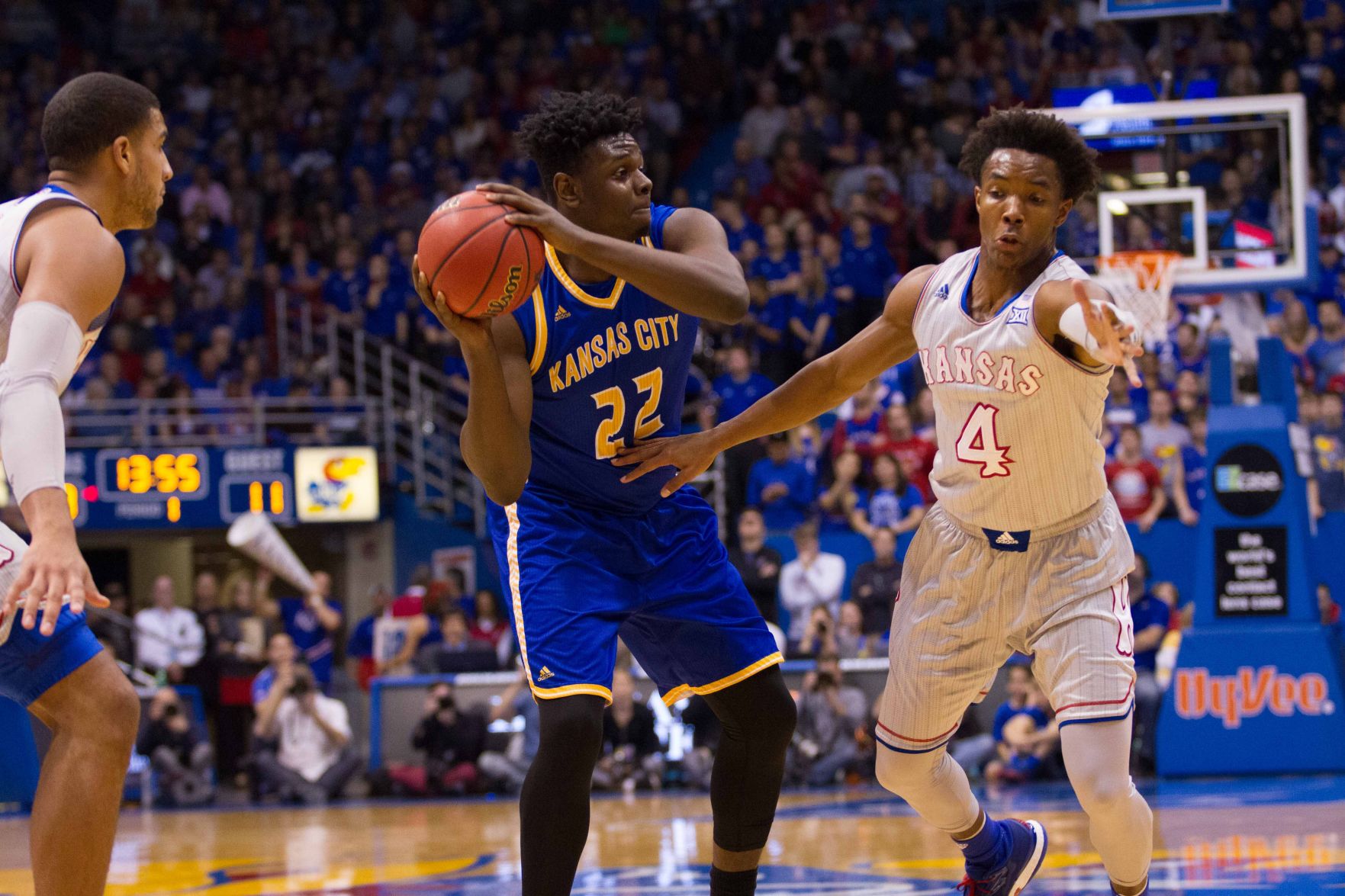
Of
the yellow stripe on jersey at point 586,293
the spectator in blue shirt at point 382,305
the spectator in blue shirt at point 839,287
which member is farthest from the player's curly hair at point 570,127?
the spectator in blue shirt at point 382,305

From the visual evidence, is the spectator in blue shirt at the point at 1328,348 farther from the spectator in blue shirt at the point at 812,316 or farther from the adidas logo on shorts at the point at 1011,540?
the adidas logo on shorts at the point at 1011,540

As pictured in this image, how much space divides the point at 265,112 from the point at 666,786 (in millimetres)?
Result: 11833

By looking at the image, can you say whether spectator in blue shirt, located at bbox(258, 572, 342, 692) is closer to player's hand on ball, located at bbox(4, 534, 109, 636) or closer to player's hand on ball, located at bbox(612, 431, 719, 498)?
player's hand on ball, located at bbox(612, 431, 719, 498)

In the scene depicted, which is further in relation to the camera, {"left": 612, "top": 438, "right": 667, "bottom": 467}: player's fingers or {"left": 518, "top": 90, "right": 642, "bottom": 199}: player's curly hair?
{"left": 612, "top": 438, "right": 667, "bottom": 467}: player's fingers

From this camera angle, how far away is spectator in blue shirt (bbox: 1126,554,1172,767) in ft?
35.8

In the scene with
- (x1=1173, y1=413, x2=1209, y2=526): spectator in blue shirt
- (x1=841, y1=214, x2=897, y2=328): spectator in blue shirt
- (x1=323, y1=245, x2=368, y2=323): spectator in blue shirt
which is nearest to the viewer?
(x1=1173, y1=413, x2=1209, y2=526): spectator in blue shirt

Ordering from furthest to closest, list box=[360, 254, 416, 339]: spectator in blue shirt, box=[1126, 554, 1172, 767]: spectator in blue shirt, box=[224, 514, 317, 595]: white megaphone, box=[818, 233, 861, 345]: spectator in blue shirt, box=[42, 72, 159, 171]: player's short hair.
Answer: box=[360, 254, 416, 339]: spectator in blue shirt
box=[818, 233, 861, 345]: spectator in blue shirt
box=[224, 514, 317, 595]: white megaphone
box=[1126, 554, 1172, 767]: spectator in blue shirt
box=[42, 72, 159, 171]: player's short hair

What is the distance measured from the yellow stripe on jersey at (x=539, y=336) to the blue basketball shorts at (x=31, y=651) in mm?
1430

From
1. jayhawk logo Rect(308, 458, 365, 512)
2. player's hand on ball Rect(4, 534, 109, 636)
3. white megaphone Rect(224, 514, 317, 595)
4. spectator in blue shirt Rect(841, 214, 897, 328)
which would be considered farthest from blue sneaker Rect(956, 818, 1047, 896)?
jayhawk logo Rect(308, 458, 365, 512)

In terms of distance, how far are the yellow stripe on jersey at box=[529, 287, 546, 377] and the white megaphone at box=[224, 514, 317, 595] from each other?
31.9ft

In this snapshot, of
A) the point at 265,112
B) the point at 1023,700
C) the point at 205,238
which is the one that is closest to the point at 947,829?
the point at 1023,700

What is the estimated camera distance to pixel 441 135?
62.9ft

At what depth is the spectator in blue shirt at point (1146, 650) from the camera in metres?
10.9

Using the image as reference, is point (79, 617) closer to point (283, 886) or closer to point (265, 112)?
point (283, 886)
